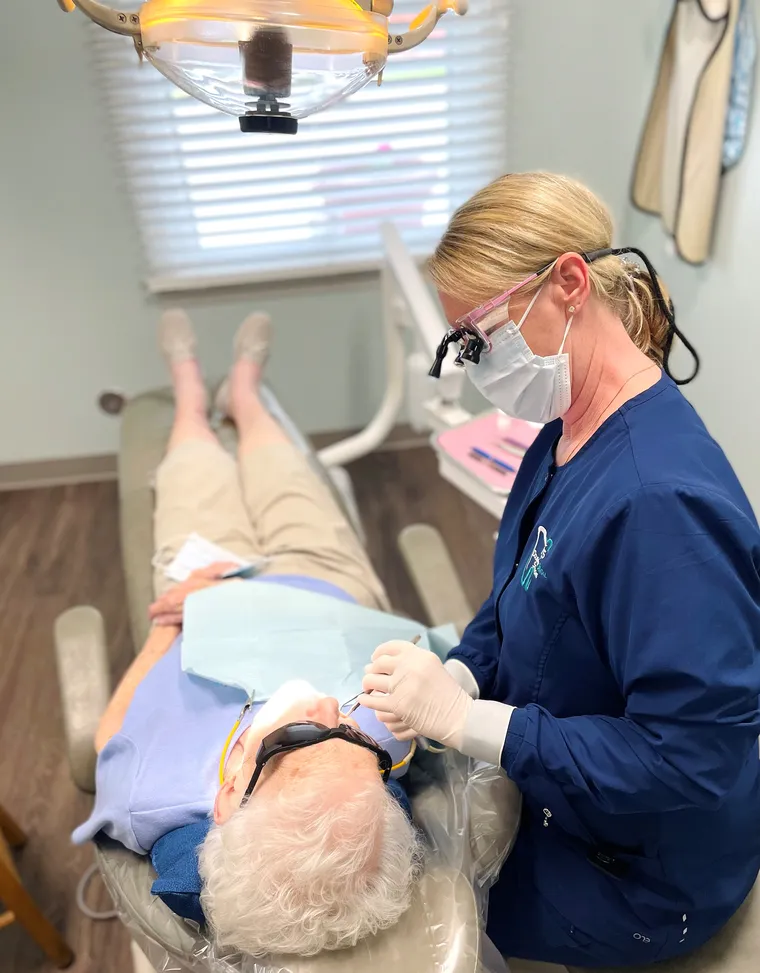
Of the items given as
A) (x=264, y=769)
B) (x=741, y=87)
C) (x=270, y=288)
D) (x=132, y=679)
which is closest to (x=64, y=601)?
(x=132, y=679)

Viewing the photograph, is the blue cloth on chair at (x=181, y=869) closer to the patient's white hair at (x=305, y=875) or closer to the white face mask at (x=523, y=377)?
the patient's white hair at (x=305, y=875)

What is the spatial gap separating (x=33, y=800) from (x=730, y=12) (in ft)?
9.17

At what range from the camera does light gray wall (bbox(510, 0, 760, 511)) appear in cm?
225

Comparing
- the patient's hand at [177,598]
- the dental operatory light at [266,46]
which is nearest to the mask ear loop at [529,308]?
the dental operatory light at [266,46]

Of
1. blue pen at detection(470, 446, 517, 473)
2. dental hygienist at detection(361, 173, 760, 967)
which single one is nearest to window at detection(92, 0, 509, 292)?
blue pen at detection(470, 446, 517, 473)

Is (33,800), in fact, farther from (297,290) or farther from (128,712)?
(297,290)

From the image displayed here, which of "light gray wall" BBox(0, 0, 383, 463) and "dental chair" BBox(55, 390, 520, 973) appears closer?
"dental chair" BBox(55, 390, 520, 973)

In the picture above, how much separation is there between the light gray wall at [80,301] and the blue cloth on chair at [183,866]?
211 cm

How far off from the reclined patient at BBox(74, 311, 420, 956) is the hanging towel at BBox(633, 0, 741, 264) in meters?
1.45

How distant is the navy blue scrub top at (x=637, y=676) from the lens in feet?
2.49

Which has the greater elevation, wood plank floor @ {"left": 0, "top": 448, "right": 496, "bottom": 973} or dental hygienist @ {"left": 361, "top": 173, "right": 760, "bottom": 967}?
dental hygienist @ {"left": 361, "top": 173, "right": 760, "bottom": 967}

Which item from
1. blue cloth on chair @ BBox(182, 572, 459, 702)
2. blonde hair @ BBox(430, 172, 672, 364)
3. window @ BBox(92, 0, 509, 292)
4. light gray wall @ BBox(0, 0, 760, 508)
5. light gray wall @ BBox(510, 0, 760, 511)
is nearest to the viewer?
blonde hair @ BBox(430, 172, 672, 364)

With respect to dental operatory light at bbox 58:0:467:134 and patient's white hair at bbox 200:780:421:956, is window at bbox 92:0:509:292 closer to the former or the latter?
dental operatory light at bbox 58:0:467:134

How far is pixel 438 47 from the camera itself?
247 centimetres
